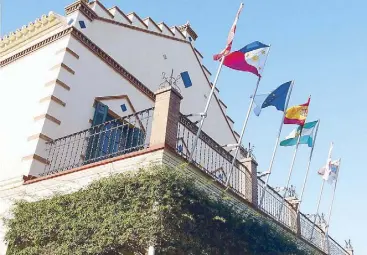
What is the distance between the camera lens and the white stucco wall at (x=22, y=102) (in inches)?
415

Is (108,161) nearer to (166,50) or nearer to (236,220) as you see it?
(236,220)

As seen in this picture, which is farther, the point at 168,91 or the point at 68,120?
the point at 68,120

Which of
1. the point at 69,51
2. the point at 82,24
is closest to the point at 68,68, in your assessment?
the point at 69,51

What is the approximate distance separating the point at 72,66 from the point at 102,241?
5.63 metres

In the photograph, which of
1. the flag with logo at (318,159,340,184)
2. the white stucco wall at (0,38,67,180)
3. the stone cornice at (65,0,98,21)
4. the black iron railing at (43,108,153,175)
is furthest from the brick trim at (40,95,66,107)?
the flag with logo at (318,159,340,184)

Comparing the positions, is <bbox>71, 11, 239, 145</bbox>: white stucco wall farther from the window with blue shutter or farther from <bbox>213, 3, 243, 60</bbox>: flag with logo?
<bbox>213, 3, 243, 60</bbox>: flag with logo

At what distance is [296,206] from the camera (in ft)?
43.9

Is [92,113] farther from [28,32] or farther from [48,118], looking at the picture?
[28,32]

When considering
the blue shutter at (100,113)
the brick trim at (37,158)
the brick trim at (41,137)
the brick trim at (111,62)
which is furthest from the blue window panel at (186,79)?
the brick trim at (37,158)

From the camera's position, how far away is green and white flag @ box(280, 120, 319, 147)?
1334 centimetres

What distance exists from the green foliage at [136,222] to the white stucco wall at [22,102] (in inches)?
77.9

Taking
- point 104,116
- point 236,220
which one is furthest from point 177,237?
point 104,116

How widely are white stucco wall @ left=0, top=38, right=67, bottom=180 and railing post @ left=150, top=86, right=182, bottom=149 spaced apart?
3596mm

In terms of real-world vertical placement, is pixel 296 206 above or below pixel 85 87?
below
